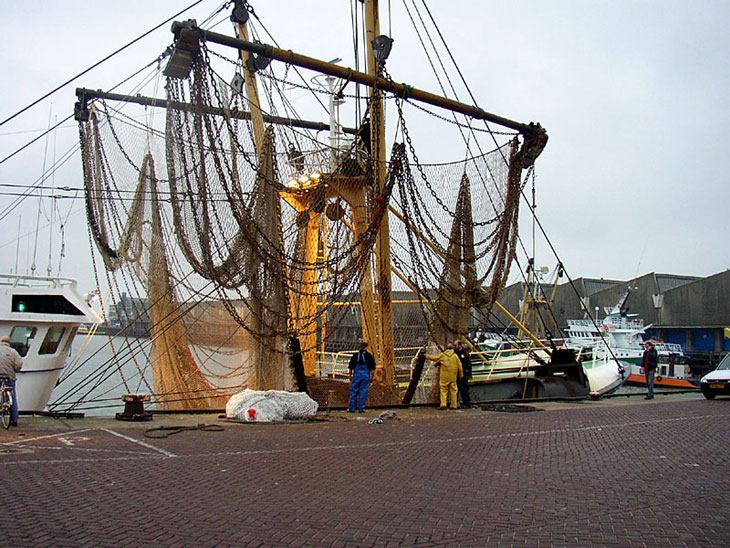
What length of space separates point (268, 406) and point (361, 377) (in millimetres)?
2268

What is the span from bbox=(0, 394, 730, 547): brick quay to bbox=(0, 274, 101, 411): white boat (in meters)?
3.55

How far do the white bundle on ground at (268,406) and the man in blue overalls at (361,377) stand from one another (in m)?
1.16

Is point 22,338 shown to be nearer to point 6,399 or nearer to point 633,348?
point 6,399

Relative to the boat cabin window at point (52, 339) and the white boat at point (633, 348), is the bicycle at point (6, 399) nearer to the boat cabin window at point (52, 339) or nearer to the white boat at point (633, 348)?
the boat cabin window at point (52, 339)

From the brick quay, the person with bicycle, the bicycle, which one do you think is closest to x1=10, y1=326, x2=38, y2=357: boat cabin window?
the brick quay

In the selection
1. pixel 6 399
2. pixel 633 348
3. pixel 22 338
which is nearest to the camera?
pixel 6 399

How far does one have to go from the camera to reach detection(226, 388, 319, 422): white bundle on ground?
37.2ft

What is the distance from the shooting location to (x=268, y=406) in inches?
452

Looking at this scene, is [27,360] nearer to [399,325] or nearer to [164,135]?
[164,135]

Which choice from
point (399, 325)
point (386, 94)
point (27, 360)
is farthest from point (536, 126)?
point (27, 360)

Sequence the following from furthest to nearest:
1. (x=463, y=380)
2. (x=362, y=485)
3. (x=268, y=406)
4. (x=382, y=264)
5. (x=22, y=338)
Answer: (x=382, y=264) < (x=463, y=380) < (x=22, y=338) < (x=268, y=406) < (x=362, y=485)

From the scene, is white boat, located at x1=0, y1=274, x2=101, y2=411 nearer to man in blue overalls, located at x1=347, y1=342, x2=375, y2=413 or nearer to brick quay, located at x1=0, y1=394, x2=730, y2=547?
brick quay, located at x1=0, y1=394, x2=730, y2=547

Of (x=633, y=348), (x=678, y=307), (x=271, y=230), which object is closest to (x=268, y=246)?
(x=271, y=230)

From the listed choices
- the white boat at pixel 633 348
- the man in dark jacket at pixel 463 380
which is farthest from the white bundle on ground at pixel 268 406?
the white boat at pixel 633 348
